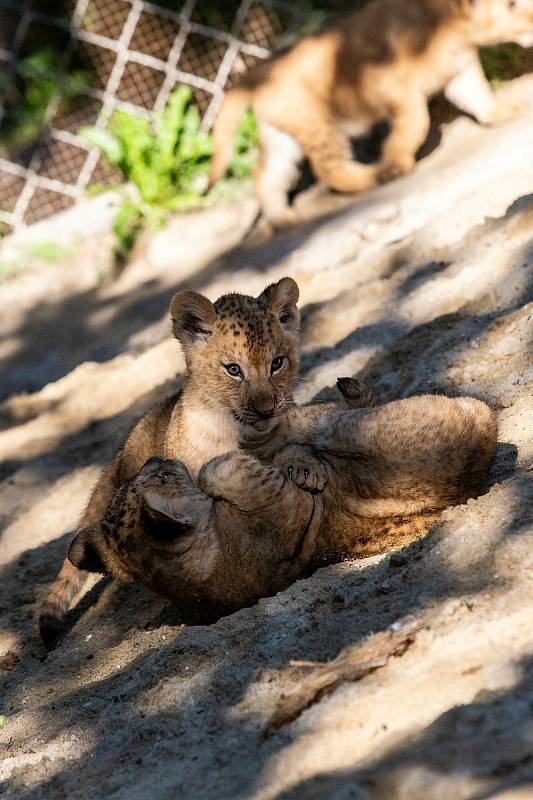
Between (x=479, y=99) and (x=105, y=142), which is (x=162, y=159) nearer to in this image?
(x=105, y=142)

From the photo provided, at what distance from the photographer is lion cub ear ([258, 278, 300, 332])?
6.01 meters

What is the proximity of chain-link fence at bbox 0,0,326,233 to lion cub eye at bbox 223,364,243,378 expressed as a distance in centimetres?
931

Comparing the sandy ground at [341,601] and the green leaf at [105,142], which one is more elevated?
the green leaf at [105,142]

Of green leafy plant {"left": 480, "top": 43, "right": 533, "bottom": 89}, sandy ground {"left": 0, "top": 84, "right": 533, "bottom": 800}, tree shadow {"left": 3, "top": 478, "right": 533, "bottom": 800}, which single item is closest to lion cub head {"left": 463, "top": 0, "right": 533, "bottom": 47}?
green leafy plant {"left": 480, "top": 43, "right": 533, "bottom": 89}

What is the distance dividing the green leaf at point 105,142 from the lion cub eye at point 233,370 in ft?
28.8

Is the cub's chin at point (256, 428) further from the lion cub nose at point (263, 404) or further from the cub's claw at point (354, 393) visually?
the cub's claw at point (354, 393)

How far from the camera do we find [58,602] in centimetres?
603

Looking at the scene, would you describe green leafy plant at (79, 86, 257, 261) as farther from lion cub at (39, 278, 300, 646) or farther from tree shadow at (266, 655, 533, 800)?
tree shadow at (266, 655, 533, 800)

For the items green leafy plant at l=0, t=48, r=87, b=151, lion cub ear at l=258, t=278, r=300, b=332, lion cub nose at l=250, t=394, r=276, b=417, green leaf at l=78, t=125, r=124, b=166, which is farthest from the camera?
green leafy plant at l=0, t=48, r=87, b=151

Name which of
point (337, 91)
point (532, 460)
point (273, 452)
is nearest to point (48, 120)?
point (337, 91)

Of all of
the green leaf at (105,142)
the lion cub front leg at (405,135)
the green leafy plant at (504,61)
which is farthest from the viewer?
the green leaf at (105,142)

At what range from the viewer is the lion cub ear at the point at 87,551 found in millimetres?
5258

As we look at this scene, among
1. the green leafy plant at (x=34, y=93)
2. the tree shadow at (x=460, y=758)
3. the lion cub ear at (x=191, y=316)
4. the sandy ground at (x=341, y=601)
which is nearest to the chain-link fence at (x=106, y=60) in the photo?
the green leafy plant at (x=34, y=93)

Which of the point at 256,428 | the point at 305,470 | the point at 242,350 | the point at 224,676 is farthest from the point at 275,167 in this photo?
the point at 224,676
